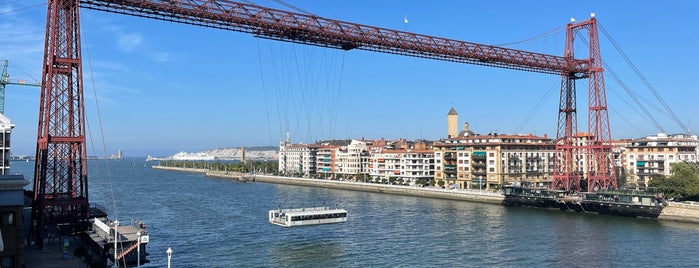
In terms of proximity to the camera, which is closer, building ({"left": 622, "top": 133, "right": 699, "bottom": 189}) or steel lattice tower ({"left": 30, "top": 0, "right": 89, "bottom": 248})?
steel lattice tower ({"left": 30, "top": 0, "right": 89, "bottom": 248})

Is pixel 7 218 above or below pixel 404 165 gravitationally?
below

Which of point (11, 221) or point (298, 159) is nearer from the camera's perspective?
point (11, 221)

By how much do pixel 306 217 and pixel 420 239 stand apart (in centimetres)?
533

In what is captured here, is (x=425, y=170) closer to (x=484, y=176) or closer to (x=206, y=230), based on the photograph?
(x=484, y=176)

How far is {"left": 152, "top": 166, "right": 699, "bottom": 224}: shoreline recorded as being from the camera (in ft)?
101

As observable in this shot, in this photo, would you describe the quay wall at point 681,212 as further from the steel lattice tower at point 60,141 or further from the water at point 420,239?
the steel lattice tower at point 60,141

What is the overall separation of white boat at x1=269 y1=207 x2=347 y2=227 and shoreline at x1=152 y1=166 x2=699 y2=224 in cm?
1972

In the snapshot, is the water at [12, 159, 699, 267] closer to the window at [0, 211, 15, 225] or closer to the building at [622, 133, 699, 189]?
the window at [0, 211, 15, 225]

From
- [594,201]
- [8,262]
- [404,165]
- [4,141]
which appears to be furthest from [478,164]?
[8,262]

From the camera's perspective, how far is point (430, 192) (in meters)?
49.5

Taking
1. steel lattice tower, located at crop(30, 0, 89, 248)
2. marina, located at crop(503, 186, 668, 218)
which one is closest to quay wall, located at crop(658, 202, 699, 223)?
marina, located at crop(503, 186, 668, 218)

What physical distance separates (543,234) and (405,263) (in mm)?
9958

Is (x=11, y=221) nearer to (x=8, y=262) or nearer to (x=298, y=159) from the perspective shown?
(x=8, y=262)

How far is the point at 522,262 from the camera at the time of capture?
19.9 meters
